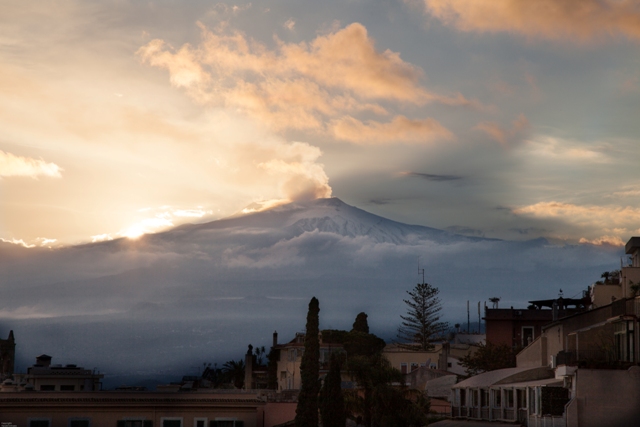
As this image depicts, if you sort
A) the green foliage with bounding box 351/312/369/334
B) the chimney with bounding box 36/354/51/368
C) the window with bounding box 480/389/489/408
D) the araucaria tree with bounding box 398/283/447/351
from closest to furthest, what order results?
the window with bounding box 480/389/489/408, the chimney with bounding box 36/354/51/368, the green foliage with bounding box 351/312/369/334, the araucaria tree with bounding box 398/283/447/351

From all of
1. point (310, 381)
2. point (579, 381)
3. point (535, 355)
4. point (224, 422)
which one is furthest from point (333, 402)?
point (579, 381)

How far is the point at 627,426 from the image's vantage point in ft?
113

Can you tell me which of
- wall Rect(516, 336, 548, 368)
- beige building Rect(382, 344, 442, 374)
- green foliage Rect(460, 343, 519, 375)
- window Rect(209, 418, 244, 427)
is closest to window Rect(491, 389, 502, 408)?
wall Rect(516, 336, 548, 368)

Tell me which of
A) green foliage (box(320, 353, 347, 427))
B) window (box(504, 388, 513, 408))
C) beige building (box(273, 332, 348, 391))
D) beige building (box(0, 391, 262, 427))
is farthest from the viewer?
beige building (box(273, 332, 348, 391))

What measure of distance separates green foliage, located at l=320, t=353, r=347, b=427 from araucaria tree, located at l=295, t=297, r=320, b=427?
10.7ft

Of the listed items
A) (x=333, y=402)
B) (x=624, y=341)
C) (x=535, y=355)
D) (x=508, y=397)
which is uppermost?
(x=624, y=341)

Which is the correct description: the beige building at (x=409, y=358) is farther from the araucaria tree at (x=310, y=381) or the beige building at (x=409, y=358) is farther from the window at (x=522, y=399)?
the window at (x=522, y=399)

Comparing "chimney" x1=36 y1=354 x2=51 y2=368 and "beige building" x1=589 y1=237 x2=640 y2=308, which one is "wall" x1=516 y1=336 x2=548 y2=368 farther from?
"chimney" x1=36 y1=354 x2=51 y2=368

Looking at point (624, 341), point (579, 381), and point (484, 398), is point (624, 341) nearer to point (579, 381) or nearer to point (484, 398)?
point (579, 381)

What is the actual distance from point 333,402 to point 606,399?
2233cm

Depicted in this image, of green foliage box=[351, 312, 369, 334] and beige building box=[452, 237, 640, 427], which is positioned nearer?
beige building box=[452, 237, 640, 427]

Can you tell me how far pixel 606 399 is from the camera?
114ft

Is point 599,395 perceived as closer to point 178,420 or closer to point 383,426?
point 383,426

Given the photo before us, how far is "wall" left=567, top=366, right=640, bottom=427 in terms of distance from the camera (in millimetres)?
34500
